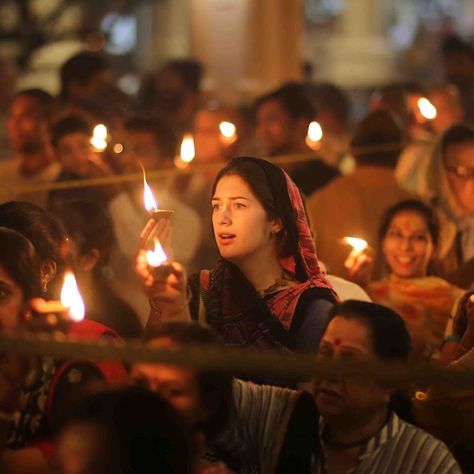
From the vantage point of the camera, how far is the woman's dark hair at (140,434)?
3.99 meters

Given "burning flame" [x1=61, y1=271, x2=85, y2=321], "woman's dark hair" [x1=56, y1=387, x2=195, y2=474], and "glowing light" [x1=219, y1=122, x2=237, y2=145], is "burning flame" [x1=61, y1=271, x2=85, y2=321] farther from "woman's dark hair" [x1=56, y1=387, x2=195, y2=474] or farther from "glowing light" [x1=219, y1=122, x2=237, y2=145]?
"glowing light" [x1=219, y1=122, x2=237, y2=145]

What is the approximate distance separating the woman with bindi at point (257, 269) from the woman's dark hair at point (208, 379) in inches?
16.3

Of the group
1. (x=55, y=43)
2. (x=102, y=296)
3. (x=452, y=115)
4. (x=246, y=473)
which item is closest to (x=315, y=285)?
(x=246, y=473)

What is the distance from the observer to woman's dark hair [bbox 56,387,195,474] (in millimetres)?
3988

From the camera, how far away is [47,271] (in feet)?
16.4

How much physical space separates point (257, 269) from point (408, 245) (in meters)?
1.86

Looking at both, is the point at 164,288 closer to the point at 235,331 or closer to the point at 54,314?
the point at 235,331

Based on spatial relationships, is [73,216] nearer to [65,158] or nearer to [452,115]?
[65,158]

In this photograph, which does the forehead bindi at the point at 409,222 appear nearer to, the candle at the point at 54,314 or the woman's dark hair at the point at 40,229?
the woman's dark hair at the point at 40,229

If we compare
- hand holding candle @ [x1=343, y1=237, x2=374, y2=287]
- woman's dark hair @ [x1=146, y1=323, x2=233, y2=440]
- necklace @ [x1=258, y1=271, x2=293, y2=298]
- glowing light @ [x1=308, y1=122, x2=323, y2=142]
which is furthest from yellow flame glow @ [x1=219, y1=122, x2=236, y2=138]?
woman's dark hair @ [x1=146, y1=323, x2=233, y2=440]

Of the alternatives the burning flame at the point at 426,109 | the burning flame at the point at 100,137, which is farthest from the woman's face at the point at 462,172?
the burning flame at the point at 426,109

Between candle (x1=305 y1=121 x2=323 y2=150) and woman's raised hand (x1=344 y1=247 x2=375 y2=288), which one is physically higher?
candle (x1=305 y1=121 x2=323 y2=150)

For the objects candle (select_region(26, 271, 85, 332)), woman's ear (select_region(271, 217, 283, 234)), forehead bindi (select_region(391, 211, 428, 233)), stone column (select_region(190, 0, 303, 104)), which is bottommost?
candle (select_region(26, 271, 85, 332))

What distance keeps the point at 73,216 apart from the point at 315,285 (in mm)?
1540
